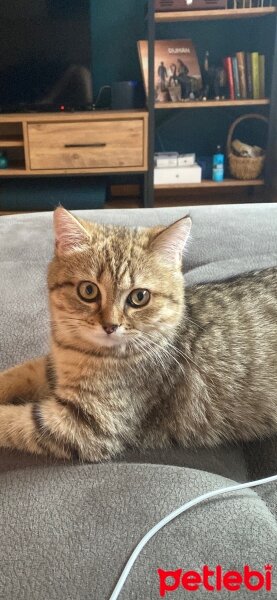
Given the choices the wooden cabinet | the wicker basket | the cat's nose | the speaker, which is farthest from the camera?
the wicker basket

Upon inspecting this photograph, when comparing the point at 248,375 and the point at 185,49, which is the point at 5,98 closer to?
the point at 185,49

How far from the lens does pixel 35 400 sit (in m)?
1.01

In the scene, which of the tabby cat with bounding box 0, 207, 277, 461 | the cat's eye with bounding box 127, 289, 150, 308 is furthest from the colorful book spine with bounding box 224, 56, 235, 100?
the cat's eye with bounding box 127, 289, 150, 308

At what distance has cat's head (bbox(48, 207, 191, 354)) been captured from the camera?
2.91 ft

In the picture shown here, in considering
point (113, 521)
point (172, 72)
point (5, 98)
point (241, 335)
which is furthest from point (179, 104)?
point (113, 521)

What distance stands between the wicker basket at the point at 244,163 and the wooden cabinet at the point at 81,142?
2.05 ft

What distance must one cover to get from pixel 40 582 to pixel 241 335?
56 cm

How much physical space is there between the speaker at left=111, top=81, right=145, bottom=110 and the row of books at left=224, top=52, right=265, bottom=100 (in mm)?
560

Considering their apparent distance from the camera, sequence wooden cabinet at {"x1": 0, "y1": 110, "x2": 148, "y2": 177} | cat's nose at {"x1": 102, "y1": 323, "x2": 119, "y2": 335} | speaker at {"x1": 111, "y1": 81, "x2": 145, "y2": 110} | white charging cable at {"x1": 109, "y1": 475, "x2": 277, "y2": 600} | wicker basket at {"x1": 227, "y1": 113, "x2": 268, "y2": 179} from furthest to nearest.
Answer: wicker basket at {"x1": 227, "y1": 113, "x2": 268, "y2": 179}
speaker at {"x1": 111, "y1": 81, "x2": 145, "y2": 110}
wooden cabinet at {"x1": 0, "y1": 110, "x2": 148, "y2": 177}
cat's nose at {"x1": 102, "y1": 323, "x2": 119, "y2": 335}
white charging cable at {"x1": 109, "y1": 475, "x2": 277, "y2": 600}

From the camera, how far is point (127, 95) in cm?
320

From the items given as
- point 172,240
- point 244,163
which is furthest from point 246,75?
point 172,240

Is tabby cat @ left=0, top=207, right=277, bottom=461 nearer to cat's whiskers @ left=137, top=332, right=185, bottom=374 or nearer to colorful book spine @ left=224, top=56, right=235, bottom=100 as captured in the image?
cat's whiskers @ left=137, top=332, right=185, bottom=374

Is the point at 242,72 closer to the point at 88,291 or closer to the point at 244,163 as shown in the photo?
the point at 244,163

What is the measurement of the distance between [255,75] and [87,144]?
1.14m
